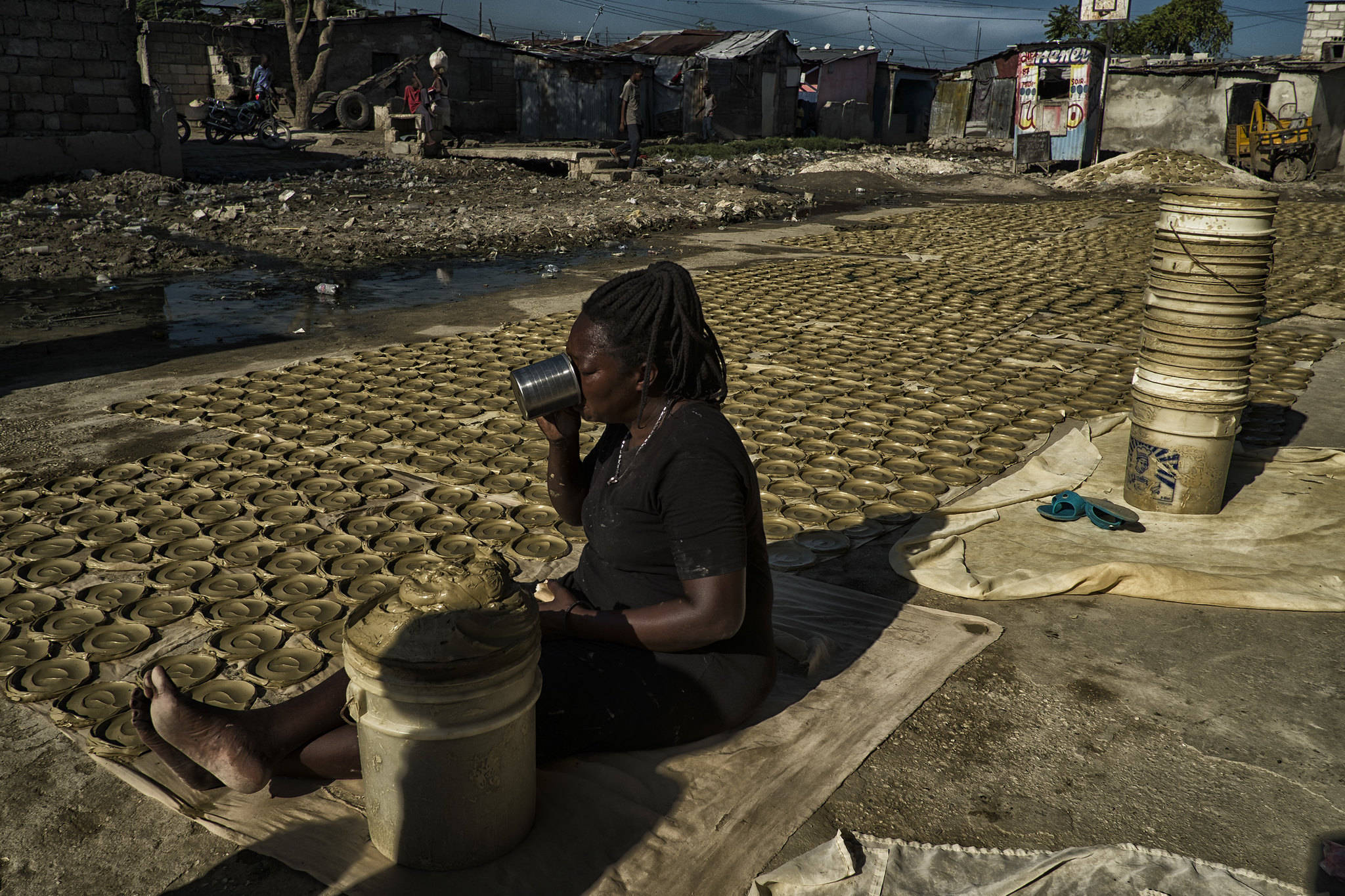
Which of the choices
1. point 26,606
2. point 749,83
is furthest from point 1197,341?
point 749,83

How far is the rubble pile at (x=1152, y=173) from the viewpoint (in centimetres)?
1811

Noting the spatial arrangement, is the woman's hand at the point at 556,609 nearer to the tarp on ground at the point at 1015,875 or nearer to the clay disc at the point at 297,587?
the tarp on ground at the point at 1015,875

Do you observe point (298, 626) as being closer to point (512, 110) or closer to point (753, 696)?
point (753, 696)

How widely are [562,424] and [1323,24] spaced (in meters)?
38.8

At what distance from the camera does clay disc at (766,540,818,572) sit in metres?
3.08

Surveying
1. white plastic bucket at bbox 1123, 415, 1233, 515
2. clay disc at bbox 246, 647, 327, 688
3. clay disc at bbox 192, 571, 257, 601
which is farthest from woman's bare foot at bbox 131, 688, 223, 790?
white plastic bucket at bbox 1123, 415, 1233, 515

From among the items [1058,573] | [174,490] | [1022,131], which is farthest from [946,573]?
[1022,131]

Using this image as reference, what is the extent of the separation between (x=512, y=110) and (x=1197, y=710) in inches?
1009

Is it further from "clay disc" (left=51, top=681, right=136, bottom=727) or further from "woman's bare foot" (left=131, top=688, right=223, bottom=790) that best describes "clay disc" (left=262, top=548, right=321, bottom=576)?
"woman's bare foot" (left=131, top=688, right=223, bottom=790)

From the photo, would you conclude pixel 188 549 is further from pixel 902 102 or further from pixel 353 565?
pixel 902 102

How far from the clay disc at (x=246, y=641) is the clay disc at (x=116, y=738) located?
32 cm

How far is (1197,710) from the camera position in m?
2.27

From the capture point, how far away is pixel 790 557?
314 cm

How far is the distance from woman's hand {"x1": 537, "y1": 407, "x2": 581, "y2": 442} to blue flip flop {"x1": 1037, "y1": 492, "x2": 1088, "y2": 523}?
199 centimetres
